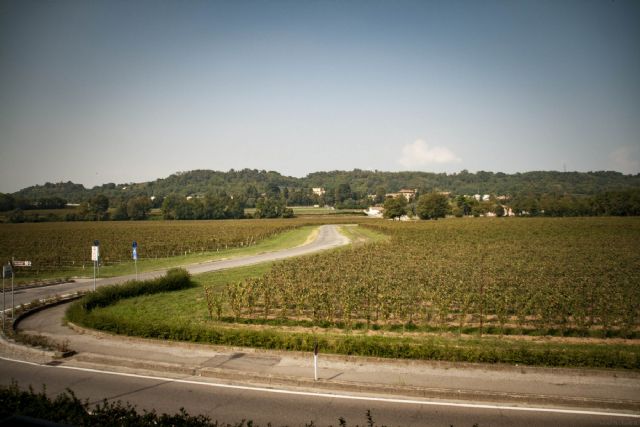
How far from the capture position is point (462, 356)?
1223 centimetres

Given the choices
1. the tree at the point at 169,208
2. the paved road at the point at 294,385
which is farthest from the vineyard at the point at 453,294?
the tree at the point at 169,208

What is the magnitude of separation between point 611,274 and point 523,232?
112ft

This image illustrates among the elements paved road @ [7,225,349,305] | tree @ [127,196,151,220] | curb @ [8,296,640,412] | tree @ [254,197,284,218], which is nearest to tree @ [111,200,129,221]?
tree @ [127,196,151,220]

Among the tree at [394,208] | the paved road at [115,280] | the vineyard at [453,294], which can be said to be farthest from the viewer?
the tree at [394,208]

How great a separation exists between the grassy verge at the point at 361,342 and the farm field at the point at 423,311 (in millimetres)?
39

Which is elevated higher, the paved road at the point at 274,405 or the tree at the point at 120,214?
the tree at the point at 120,214

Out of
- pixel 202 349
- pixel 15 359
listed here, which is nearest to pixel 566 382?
pixel 202 349

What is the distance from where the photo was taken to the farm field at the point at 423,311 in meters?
13.3

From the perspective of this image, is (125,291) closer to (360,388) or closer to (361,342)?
(361,342)

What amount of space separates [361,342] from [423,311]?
709 cm

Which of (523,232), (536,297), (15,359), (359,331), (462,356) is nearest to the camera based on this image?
(462,356)

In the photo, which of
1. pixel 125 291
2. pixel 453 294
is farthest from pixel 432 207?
pixel 125 291

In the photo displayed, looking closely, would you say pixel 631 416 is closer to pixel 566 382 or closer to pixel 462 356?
pixel 566 382

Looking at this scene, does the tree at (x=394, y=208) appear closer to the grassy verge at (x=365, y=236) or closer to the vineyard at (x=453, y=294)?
the grassy verge at (x=365, y=236)
